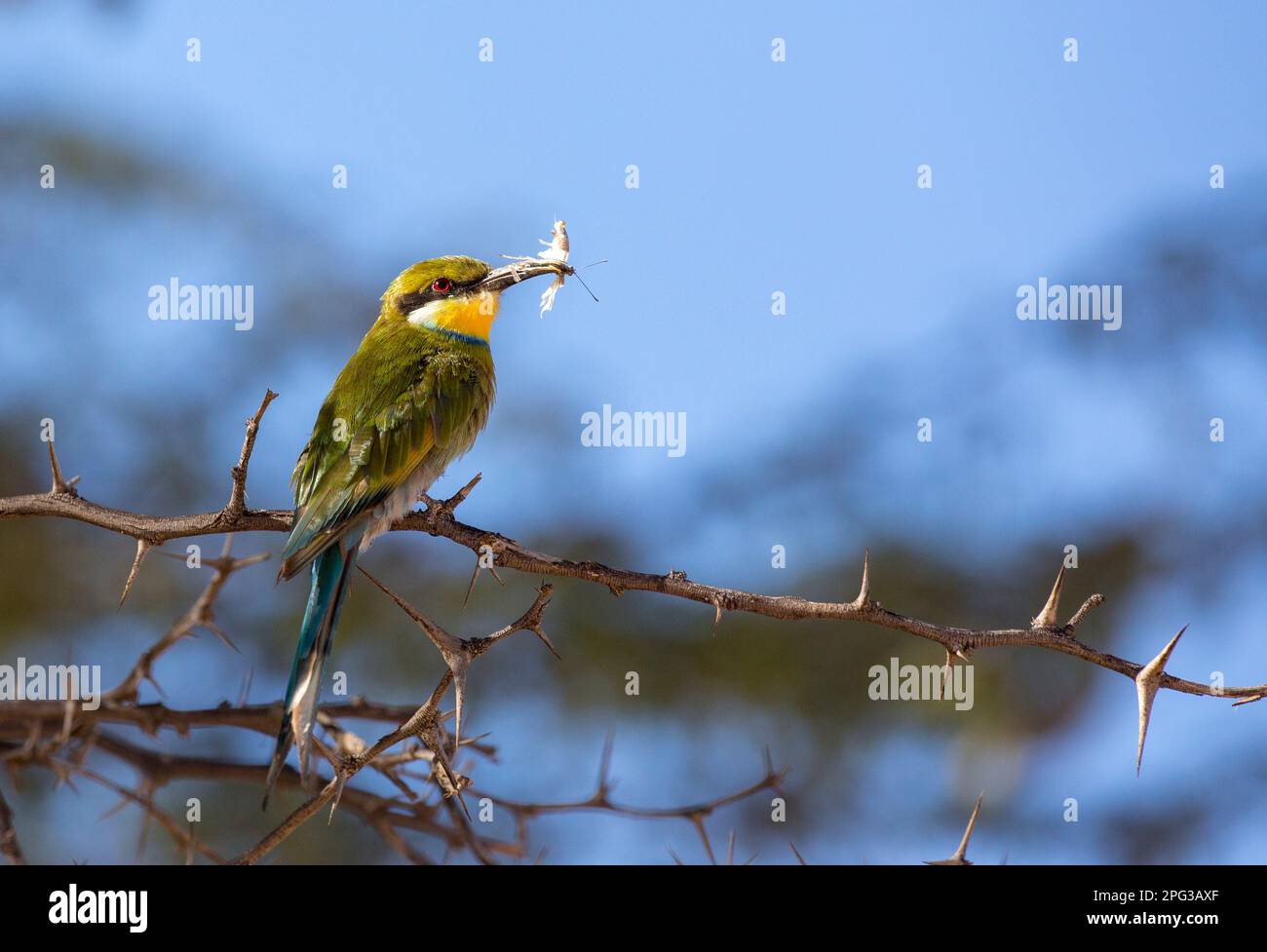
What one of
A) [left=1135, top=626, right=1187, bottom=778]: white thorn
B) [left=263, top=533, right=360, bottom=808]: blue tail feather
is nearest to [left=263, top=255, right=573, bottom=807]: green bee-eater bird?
[left=263, top=533, right=360, bottom=808]: blue tail feather

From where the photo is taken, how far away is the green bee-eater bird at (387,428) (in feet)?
10.0

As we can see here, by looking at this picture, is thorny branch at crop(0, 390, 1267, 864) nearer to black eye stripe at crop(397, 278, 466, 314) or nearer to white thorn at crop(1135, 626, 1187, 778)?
white thorn at crop(1135, 626, 1187, 778)

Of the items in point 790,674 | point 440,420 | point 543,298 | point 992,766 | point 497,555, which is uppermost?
point 543,298

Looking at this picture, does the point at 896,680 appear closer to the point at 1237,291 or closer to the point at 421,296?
the point at 421,296

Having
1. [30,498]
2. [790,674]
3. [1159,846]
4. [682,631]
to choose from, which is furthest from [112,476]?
[1159,846]

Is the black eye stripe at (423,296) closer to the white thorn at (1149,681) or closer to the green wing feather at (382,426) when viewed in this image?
the green wing feather at (382,426)

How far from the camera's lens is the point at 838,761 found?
762 centimetres

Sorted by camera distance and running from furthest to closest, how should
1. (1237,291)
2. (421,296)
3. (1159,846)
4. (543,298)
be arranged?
1. (1237,291)
2. (1159,846)
3. (421,296)
4. (543,298)

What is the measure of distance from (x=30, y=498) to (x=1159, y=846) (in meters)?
6.89

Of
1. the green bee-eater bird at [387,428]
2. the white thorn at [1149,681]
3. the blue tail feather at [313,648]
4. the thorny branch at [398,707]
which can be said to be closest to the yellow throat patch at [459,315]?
the green bee-eater bird at [387,428]

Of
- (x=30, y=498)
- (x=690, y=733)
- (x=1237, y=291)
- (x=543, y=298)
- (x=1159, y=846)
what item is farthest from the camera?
(x=1237, y=291)

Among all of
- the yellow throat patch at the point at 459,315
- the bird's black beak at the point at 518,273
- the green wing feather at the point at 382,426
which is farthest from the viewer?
the yellow throat patch at the point at 459,315

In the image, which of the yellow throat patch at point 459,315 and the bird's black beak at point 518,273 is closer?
the bird's black beak at point 518,273

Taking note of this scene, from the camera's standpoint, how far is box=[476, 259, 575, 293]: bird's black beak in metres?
3.78
